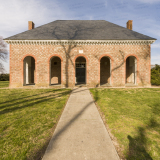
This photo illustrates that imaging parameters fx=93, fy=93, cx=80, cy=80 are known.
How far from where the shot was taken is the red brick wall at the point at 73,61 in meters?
11.9

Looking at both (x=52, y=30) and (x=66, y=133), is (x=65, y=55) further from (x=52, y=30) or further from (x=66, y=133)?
(x=66, y=133)

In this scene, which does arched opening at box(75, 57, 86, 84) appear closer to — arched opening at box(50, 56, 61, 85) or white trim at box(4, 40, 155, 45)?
arched opening at box(50, 56, 61, 85)

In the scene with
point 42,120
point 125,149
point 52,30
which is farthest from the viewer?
point 52,30

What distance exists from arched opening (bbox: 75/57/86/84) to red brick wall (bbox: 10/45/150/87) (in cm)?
301

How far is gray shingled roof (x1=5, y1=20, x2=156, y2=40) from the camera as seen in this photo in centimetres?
1196

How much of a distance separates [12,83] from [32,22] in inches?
409

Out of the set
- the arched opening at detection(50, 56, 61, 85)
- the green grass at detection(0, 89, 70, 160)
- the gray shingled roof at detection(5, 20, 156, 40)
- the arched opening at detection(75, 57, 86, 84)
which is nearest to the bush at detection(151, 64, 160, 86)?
the gray shingled roof at detection(5, 20, 156, 40)

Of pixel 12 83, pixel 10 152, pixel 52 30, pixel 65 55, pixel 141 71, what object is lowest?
pixel 10 152

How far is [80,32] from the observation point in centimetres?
1320

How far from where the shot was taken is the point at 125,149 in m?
2.20

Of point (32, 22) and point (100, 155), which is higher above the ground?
point (32, 22)

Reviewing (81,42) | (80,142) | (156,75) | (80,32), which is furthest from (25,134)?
(156,75)

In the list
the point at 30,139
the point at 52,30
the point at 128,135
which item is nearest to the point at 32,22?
the point at 52,30

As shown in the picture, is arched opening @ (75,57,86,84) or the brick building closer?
the brick building
